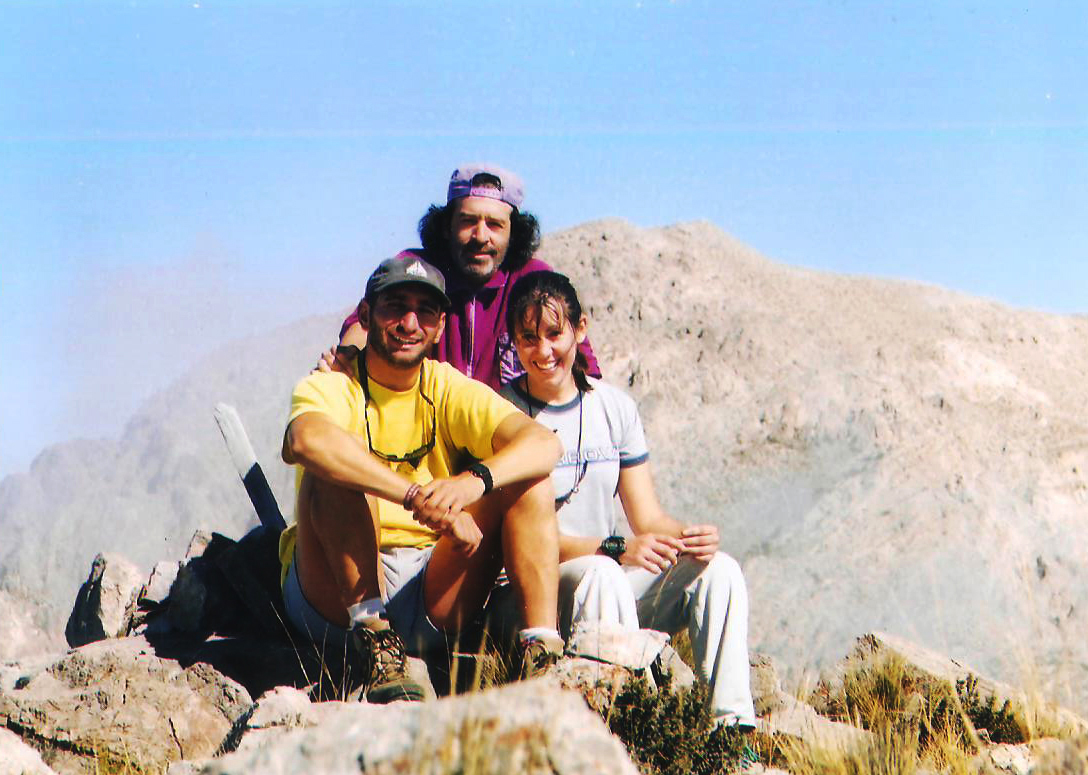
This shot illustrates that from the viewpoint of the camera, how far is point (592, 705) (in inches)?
158

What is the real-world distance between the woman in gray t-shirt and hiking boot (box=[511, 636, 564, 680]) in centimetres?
14

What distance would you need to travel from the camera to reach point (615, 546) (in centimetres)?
480

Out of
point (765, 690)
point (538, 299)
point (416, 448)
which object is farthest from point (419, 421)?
point (765, 690)

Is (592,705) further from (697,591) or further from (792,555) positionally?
(792,555)

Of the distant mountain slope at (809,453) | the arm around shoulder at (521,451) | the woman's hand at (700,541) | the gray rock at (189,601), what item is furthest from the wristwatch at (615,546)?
the distant mountain slope at (809,453)

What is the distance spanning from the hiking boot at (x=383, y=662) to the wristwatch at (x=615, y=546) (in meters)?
0.95

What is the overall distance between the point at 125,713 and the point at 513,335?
2.35 meters

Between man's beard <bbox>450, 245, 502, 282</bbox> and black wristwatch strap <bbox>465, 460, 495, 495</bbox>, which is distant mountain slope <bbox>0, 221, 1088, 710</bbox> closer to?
man's beard <bbox>450, 245, 502, 282</bbox>

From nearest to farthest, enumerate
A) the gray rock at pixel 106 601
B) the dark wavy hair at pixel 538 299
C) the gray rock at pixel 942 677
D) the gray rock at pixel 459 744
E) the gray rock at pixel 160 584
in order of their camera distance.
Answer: the gray rock at pixel 459 744, the dark wavy hair at pixel 538 299, the gray rock at pixel 942 677, the gray rock at pixel 160 584, the gray rock at pixel 106 601

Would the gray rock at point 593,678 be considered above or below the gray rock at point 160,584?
above

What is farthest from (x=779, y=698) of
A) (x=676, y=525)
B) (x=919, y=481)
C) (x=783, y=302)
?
(x=783, y=302)

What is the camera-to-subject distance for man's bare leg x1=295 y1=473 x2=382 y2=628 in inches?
171

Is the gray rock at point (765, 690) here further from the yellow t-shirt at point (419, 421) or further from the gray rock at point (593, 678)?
the yellow t-shirt at point (419, 421)

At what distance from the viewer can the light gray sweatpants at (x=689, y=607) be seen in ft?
14.6
